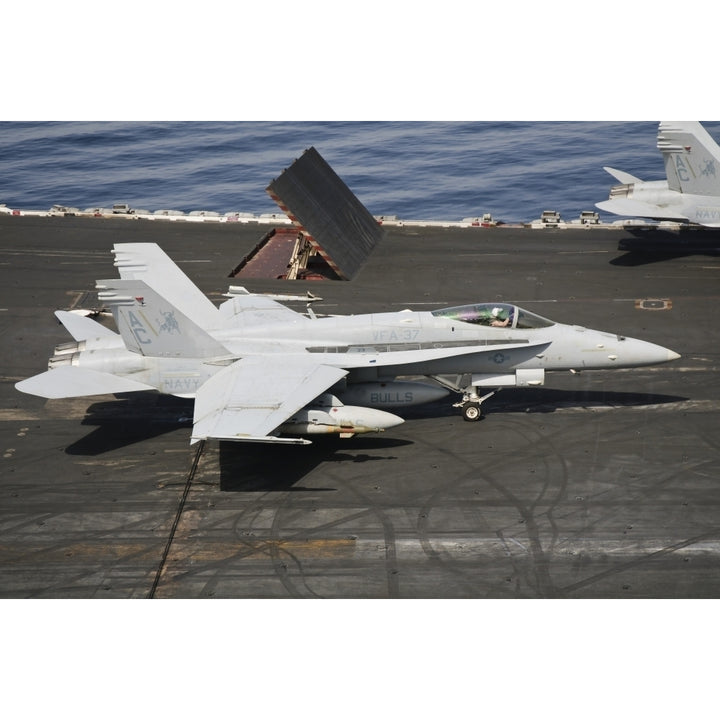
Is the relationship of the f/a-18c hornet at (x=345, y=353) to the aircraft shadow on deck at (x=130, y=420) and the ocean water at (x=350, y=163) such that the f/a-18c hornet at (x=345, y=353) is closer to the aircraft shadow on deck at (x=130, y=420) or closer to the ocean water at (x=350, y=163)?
the aircraft shadow on deck at (x=130, y=420)

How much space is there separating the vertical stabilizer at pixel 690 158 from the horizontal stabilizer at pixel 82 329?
1103 inches

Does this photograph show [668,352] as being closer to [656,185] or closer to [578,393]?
[578,393]

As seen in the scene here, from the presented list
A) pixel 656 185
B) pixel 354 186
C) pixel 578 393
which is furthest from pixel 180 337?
pixel 354 186

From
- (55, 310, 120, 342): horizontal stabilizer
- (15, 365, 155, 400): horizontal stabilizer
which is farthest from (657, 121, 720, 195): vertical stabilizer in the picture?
(15, 365, 155, 400): horizontal stabilizer

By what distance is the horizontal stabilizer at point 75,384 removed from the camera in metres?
28.9

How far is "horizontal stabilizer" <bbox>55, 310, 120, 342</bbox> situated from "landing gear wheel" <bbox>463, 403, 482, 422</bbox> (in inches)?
431

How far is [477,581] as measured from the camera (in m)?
23.0

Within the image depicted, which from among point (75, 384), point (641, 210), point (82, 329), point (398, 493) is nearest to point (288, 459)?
point (398, 493)

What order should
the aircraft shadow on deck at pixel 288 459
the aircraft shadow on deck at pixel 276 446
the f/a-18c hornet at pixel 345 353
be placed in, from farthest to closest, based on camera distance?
1. the f/a-18c hornet at pixel 345 353
2. the aircraft shadow on deck at pixel 276 446
3. the aircraft shadow on deck at pixel 288 459

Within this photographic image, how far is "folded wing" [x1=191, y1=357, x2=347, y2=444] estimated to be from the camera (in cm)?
2644

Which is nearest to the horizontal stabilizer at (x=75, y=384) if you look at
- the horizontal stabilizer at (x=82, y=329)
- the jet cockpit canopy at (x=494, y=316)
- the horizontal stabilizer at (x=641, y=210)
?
the horizontal stabilizer at (x=82, y=329)

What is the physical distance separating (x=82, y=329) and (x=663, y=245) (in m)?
28.2

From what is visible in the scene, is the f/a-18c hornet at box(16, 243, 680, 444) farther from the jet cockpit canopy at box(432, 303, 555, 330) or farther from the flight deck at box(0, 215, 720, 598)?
the flight deck at box(0, 215, 720, 598)

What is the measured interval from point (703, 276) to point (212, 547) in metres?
27.5
